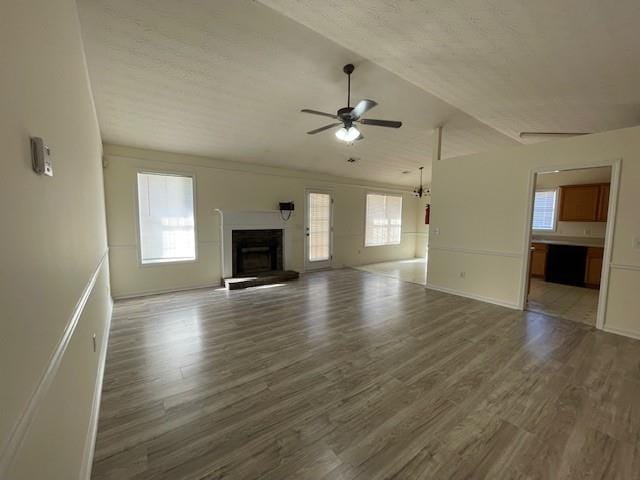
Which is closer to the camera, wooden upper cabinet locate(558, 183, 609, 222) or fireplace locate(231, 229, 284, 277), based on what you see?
wooden upper cabinet locate(558, 183, 609, 222)

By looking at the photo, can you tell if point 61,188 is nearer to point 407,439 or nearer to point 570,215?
point 407,439

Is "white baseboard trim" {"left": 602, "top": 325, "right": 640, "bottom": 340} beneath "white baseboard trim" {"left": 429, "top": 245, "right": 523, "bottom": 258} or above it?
beneath

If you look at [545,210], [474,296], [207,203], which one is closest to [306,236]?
[207,203]

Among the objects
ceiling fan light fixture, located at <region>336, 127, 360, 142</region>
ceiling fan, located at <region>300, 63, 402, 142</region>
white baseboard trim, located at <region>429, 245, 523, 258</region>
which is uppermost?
ceiling fan, located at <region>300, 63, 402, 142</region>

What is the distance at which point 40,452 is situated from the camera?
0.81 metres

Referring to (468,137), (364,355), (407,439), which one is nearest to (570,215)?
(468,137)

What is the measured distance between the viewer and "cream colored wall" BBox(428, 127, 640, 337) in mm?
3275

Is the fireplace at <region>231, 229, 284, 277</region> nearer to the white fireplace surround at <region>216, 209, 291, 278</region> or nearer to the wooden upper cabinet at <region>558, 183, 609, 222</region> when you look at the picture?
the white fireplace surround at <region>216, 209, 291, 278</region>

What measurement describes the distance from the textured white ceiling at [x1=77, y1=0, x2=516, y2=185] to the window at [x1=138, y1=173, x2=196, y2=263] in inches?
24.4

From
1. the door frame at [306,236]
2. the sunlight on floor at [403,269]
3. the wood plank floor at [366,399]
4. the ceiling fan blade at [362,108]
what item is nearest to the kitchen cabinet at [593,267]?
the wood plank floor at [366,399]

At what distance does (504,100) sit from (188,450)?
4.70m

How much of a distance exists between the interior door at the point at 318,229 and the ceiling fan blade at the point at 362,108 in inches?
149

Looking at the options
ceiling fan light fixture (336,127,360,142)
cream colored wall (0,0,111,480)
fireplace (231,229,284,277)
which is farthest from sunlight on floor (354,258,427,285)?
cream colored wall (0,0,111,480)

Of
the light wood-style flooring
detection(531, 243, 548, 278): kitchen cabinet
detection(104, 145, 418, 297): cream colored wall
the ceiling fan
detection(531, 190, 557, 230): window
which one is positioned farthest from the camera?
detection(531, 190, 557, 230): window
